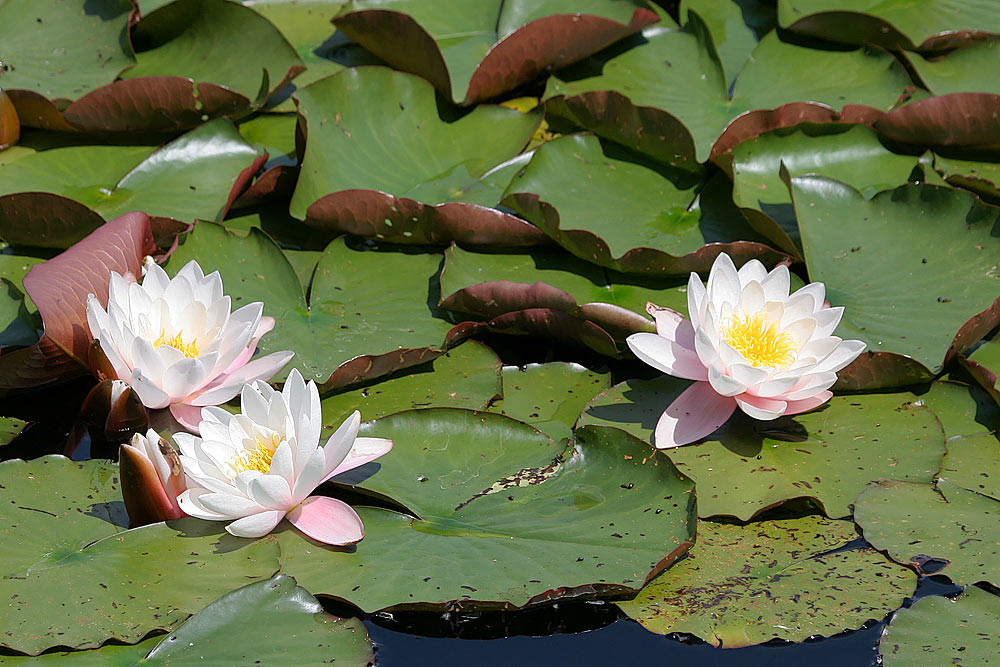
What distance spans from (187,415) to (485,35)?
1860mm

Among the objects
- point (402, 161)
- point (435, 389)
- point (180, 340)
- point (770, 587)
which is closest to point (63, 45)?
point (402, 161)

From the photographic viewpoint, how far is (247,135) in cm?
299

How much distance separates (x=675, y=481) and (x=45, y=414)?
56.6 inches

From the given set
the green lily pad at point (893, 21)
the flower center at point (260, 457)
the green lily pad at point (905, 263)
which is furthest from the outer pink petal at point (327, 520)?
the green lily pad at point (893, 21)

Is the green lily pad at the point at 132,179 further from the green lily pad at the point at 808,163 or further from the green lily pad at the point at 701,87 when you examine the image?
the green lily pad at the point at 808,163

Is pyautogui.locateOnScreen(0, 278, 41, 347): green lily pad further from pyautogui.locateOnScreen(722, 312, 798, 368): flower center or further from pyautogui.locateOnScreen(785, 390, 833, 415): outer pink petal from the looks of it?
pyautogui.locateOnScreen(785, 390, 833, 415): outer pink petal

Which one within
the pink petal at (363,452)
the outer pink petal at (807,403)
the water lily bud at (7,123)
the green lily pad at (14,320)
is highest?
the water lily bud at (7,123)

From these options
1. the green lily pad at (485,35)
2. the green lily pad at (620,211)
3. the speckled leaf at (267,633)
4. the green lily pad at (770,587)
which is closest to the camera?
the speckled leaf at (267,633)

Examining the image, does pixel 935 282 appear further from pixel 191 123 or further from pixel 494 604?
pixel 191 123

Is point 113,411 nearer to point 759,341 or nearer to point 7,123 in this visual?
point 7,123

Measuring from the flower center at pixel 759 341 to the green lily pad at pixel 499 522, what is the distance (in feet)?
1.15

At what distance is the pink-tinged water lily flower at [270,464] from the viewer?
1724mm

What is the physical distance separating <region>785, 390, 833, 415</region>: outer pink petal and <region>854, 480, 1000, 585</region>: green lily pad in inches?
8.6

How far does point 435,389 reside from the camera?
7.36 feet
